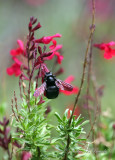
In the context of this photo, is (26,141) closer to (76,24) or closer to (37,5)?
(76,24)

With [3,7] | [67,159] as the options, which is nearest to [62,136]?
[67,159]

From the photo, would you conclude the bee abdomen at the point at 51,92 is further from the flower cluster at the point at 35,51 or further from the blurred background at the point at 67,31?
the blurred background at the point at 67,31

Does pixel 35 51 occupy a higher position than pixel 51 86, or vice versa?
pixel 35 51

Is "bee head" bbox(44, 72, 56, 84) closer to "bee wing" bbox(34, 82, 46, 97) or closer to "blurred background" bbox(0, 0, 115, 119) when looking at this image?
"bee wing" bbox(34, 82, 46, 97)

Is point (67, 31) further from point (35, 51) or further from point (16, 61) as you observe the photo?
point (35, 51)

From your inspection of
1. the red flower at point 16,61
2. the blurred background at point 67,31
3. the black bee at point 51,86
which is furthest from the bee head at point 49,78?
the blurred background at point 67,31

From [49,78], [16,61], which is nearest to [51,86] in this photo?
[49,78]

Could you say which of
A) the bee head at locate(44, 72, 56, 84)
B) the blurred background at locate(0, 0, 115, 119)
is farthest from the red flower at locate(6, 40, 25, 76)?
the blurred background at locate(0, 0, 115, 119)

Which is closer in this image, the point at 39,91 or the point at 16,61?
the point at 39,91
